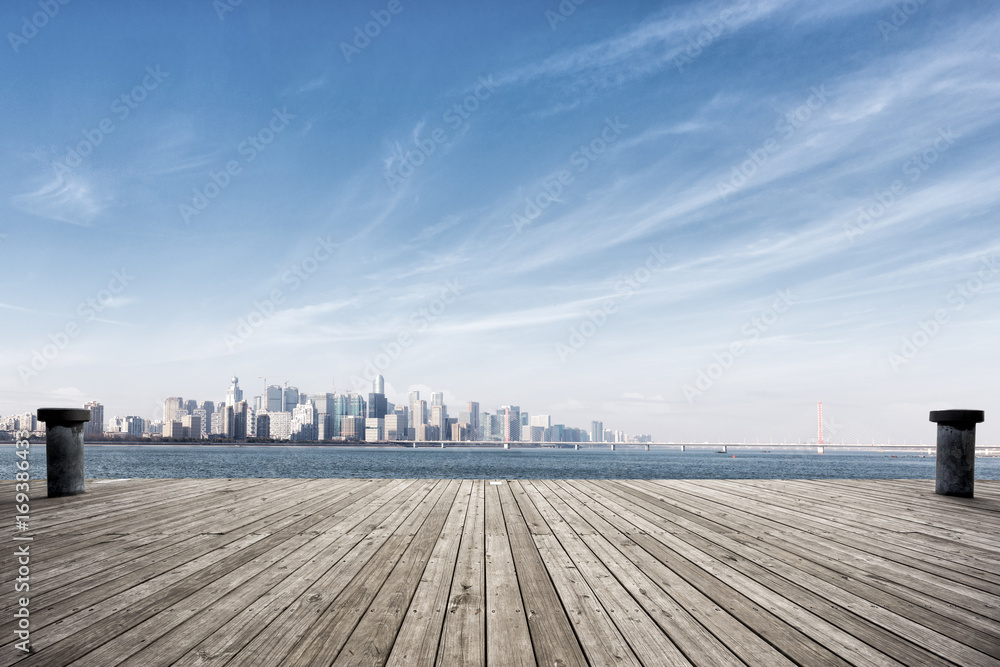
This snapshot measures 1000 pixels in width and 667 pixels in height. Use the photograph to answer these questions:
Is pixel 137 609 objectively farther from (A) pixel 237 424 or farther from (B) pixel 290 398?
(B) pixel 290 398

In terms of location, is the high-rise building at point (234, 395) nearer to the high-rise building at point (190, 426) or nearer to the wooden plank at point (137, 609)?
the high-rise building at point (190, 426)

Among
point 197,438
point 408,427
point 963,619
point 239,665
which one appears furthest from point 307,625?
point 197,438

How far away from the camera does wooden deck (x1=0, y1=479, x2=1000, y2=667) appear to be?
184 cm

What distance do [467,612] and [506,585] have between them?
1.36ft

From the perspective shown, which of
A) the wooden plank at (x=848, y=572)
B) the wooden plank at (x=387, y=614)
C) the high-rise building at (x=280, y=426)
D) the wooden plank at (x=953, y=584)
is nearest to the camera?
the wooden plank at (x=387, y=614)

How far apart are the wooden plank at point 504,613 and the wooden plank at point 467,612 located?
1.2 inches

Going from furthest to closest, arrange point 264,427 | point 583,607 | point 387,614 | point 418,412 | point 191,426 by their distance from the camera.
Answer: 1. point 418,412
2. point 264,427
3. point 191,426
4. point 583,607
5. point 387,614

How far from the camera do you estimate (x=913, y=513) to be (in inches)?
188

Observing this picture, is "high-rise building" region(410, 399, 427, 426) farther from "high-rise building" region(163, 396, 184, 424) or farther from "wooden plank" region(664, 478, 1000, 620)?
"wooden plank" region(664, 478, 1000, 620)

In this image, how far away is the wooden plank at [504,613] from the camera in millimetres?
1779

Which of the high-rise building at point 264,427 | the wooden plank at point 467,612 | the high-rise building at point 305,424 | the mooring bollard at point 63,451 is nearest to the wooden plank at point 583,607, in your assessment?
the wooden plank at point 467,612

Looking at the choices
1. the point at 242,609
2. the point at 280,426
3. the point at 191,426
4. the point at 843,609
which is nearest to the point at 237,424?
the point at 280,426

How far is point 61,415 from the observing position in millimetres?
5633

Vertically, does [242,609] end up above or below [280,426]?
above
